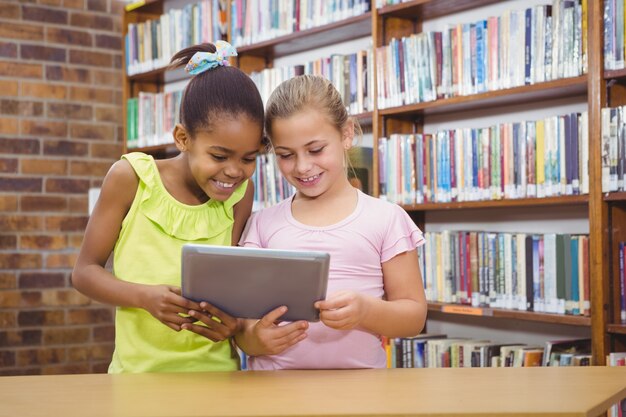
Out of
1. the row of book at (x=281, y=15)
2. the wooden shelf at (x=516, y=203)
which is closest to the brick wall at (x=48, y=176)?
the row of book at (x=281, y=15)

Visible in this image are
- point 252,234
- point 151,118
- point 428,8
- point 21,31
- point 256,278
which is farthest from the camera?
point 151,118

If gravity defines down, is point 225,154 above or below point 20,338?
above

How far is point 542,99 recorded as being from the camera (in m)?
2.92

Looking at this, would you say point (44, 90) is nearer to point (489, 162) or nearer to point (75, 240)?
point (75, 240)

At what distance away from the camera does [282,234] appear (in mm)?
1680

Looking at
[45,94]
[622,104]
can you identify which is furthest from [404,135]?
[45,94]

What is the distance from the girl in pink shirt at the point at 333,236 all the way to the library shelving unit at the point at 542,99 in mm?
1064

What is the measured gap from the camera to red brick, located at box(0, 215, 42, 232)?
13.4ft

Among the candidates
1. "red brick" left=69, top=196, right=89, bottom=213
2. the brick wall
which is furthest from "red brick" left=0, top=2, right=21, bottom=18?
"red brick" left=69, top=196, right=89, bottom=213

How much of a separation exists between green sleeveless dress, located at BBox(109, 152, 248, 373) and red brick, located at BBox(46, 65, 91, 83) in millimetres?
2806

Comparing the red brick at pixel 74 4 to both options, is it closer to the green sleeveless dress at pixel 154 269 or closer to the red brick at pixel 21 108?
the red brick at pixel 21 108

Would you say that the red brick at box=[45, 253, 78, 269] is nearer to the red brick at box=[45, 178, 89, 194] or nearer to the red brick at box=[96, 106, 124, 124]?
the red brick at box=[45, 178, 89, 194]

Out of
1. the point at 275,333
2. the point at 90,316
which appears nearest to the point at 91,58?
the point at 90,316

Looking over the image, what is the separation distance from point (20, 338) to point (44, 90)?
50.4 inches
